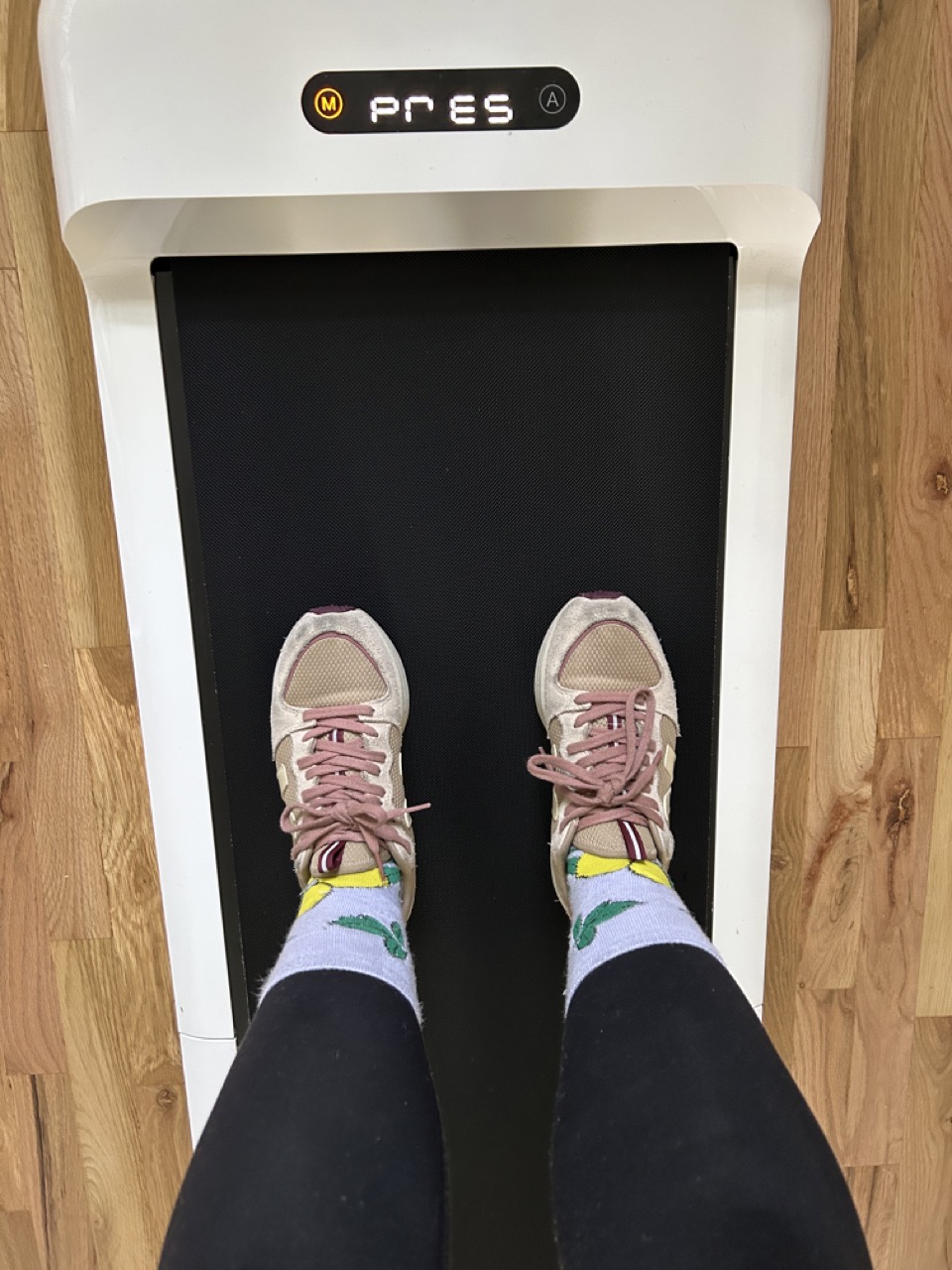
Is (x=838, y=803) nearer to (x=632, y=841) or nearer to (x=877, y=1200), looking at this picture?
(x=632, y=841)

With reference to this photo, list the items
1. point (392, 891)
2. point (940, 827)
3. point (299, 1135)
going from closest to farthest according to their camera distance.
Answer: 1. point (299, 1135)
2. point (392, 891)
3. point (940, 827)

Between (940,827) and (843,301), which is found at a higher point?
(843,301)

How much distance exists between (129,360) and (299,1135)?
0.61 m

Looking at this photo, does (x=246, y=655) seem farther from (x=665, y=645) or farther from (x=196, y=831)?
(x=665, y=645)

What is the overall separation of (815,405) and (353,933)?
66 cm

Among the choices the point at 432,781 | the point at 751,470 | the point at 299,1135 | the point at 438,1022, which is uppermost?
the point at 751,470

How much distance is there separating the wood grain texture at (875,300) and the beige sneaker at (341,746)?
471 millimetres

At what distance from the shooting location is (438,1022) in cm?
94

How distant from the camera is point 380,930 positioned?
0.79m

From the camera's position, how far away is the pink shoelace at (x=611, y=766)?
0.87m

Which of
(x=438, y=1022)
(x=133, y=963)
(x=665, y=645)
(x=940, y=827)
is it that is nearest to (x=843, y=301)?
(x=665, y=645)

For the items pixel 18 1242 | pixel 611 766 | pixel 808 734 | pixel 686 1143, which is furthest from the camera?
pixel 18 1242

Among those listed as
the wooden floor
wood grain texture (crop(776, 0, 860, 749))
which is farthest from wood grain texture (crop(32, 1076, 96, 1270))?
wood grain texture (crop(776, 0, 860, 749))

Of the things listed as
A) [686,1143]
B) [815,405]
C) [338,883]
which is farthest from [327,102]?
[686,1143]
